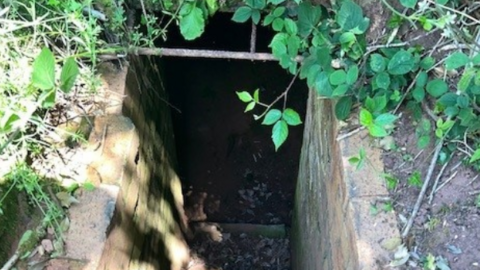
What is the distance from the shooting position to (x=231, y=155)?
16.3 ft

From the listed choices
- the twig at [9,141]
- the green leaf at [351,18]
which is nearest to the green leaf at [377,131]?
the green leaf at [351,18]

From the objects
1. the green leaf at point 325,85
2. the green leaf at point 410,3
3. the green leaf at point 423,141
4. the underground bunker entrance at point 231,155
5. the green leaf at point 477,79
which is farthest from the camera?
the underground bunker entrance at point 231,155

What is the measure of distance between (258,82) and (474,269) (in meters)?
3.57

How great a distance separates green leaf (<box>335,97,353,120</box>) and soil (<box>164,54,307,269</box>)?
2497 mm

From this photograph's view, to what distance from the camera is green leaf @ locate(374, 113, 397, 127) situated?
6.54 ft

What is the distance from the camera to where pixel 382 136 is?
82.3 inches

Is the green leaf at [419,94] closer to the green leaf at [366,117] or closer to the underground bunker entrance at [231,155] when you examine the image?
the green leaf at [366,117]

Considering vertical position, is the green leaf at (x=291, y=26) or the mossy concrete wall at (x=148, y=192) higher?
the green leaf at (x=291, y=26)

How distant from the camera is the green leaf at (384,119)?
1.99 m

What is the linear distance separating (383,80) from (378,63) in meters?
0.07

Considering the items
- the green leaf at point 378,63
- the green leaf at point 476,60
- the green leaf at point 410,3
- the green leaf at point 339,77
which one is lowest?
the green leaf at point 339,77

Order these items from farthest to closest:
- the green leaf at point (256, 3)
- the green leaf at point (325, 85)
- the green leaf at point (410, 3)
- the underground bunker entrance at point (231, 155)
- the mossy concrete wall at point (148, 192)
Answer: the underground bunker entrance at point (231, 155), the mossy concrete wall at point (148, 192), the green leaf at point (256, 3), the green leaf at point (325, 85), the green leaf at point (410, 3)

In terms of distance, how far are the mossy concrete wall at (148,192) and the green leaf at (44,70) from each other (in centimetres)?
67

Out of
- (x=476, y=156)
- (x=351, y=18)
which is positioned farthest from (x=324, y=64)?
(x=476, y=156)
